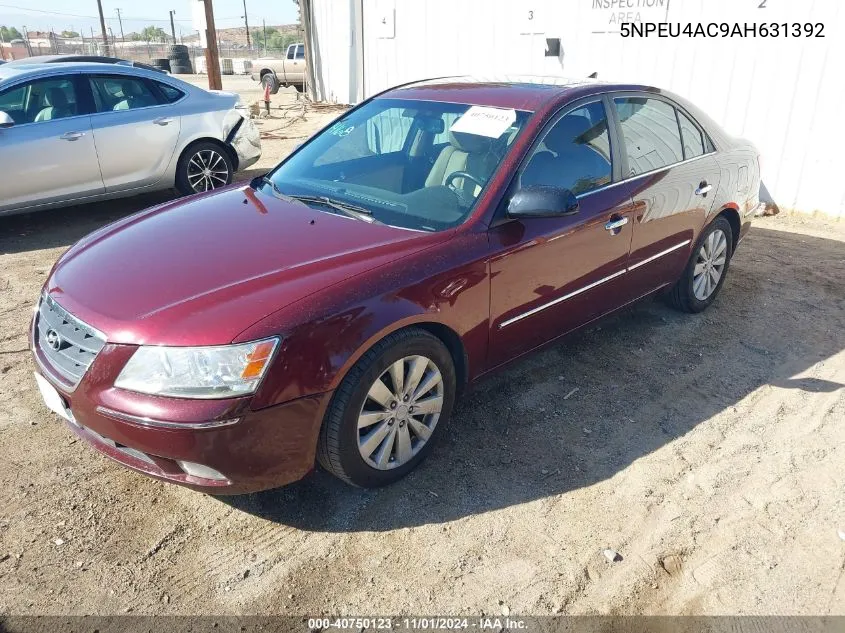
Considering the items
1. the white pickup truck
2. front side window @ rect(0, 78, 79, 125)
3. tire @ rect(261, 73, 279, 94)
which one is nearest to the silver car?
front side window @ rect(0, 78, 79, 125)

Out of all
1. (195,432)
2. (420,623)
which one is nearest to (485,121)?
(195,432)

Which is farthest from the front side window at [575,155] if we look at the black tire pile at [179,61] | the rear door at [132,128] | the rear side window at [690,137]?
the black tire pile at [179,61]

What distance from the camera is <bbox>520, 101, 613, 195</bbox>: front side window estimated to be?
3.51 meters

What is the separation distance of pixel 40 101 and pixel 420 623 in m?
6.19

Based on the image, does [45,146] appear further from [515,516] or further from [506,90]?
[515,516]

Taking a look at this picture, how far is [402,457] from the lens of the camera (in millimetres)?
3109

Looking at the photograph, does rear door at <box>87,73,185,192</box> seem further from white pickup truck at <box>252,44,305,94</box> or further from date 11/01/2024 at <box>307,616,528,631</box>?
white pickup truck at <box>252,44,305,94</box>

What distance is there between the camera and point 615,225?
3.83 m

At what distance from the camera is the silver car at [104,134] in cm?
628

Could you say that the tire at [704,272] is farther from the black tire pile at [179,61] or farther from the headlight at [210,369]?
the black tire pile at [179,61]

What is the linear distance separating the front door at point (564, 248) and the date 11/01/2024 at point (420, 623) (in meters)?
1.29

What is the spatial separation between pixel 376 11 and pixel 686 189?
11.0 metres

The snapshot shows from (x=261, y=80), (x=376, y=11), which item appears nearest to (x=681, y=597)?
(x=376, y=11)

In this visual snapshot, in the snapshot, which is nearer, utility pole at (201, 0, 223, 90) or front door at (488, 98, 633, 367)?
front door at (488, 98, 633, 367)
